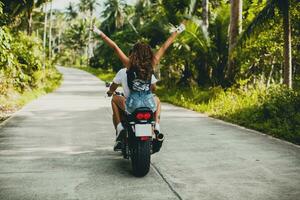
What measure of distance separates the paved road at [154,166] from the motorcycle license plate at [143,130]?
1.95ft

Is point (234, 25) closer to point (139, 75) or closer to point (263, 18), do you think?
point (263, 18)

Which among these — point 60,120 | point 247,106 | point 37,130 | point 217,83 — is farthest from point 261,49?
point 37,130

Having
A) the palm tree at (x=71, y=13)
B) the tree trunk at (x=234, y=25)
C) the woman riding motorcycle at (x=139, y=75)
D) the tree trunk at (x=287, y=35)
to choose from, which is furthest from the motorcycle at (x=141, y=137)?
the palm tree at (x=71, y=13)

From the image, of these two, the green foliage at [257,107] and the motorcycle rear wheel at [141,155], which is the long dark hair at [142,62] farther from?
the green foliage at [257,107]

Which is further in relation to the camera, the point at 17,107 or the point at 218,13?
the point at 218,13

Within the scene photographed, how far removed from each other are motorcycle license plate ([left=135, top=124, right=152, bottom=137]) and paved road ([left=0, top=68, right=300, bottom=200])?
1.95 ft

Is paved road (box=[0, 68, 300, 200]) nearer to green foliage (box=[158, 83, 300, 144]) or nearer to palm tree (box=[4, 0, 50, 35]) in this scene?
green foliage (box=[158, 83, 300, 144])

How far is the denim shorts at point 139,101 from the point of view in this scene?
228 inches

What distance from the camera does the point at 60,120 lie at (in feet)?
38.9

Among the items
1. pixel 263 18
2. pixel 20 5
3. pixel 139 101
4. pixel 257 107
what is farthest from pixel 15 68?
pixel 139 101

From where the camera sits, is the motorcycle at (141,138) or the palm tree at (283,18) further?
the palm tree at (283,18)

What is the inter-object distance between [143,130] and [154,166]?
1.00 meters

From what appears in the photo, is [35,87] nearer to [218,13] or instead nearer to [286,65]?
[218,13]

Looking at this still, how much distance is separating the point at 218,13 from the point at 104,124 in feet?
32.0
